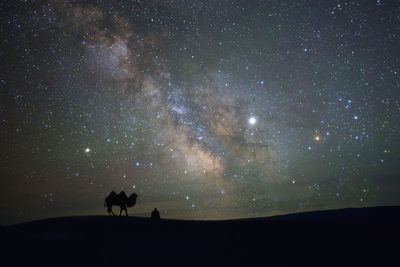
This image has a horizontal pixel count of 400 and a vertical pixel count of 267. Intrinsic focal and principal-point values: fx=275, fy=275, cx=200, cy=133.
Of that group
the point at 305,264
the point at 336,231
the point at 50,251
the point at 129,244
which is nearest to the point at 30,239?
the point at 50,251

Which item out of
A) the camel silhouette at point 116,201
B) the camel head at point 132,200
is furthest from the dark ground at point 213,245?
the camel head at point 132,200

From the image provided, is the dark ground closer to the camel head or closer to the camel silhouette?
the camel silhouette

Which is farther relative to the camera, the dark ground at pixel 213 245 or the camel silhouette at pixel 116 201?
the camel silhouette at pixel 116 201

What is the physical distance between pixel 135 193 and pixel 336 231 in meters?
11.1

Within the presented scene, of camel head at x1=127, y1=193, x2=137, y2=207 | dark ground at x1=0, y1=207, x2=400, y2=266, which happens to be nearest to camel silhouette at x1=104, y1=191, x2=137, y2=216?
camel head at x1=127, y1=193, x2=137, y2=207

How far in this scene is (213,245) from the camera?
7.38 metres

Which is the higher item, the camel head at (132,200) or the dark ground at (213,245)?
the camel head at (132,200)

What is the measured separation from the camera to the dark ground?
621 centimetres

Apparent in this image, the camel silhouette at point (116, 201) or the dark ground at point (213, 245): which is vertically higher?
the camel silhouette at point (116, 201)

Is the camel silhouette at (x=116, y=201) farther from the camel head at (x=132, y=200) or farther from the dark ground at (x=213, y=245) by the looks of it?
the dark ground at (x=213, y=245)

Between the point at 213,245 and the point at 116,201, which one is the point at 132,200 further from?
the point at 213,245

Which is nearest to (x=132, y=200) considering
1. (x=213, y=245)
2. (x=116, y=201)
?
(x=116, y=201)

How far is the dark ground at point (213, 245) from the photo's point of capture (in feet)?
20.4

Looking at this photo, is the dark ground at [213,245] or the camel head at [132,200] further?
the camel head at [132,200]
